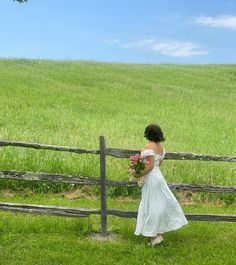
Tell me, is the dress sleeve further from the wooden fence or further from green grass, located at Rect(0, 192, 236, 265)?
green grass, located at Rect(0, 192, 236, 265)

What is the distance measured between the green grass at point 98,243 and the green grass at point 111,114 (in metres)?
2.74

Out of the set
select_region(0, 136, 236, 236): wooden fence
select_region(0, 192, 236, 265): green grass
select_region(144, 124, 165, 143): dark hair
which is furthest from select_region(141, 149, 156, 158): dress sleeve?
select_region(0, 192, 236, 265): green grass

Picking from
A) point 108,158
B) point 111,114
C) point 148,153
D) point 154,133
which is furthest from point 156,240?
point 111,114

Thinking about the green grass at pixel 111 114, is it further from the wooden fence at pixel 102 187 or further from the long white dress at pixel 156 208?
the long white dress at pixel 156 208

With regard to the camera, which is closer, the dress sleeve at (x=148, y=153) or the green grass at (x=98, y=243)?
the green grass at (x=98, y=243)

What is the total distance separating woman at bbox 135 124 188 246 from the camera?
9133mm

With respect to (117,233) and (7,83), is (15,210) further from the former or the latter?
(7,83)

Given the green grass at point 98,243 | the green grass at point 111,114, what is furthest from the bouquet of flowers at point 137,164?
the green grass at point 111,114

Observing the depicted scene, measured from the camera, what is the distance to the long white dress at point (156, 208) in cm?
916

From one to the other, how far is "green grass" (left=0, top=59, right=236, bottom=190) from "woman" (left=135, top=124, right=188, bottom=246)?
3.82m

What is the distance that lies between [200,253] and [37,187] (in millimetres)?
4906

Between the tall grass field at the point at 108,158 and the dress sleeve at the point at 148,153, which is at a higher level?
the dress sleeve at the point at 148,153

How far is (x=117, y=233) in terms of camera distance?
10164mm

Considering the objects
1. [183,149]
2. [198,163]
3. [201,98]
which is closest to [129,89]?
[201,98]
